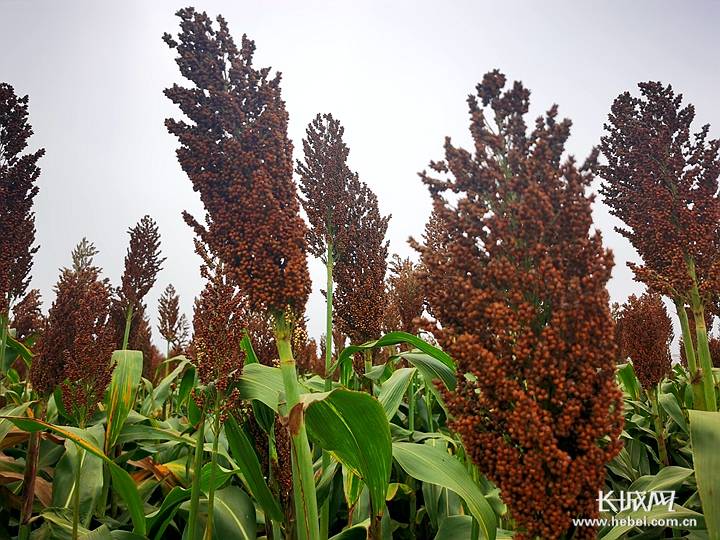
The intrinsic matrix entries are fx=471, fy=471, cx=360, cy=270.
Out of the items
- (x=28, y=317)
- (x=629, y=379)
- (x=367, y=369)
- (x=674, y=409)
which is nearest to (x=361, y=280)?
(x=367, y=369)

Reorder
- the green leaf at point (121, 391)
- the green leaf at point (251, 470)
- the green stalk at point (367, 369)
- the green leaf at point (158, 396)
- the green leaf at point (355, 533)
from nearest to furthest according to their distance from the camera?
the green leaf at point (251, 470)
the green leaf at point (355, 533)
the green leaf at point (121, 391)
the green stalk at point (367, 369)
the green leaf at point (158, 396)

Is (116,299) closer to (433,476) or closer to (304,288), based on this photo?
(304,288)

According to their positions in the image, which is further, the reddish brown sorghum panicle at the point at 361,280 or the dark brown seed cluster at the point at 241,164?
the reddish brown sorghum panicle at the point at 361,280

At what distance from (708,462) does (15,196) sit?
4.97 metres

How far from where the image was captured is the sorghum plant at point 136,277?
5582 millimetres

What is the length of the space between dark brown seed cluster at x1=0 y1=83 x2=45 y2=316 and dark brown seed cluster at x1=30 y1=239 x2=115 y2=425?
27.9 inches

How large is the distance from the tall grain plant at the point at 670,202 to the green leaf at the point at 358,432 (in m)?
2.12

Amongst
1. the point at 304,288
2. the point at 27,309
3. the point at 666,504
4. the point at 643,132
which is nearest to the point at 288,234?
the point at 304,288

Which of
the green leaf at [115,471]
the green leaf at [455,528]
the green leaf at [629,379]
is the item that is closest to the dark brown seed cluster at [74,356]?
the green leaf at [115,471]

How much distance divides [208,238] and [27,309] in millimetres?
4208

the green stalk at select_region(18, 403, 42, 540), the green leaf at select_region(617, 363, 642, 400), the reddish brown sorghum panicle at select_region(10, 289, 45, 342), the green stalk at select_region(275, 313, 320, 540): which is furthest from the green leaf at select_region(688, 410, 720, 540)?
the reddish brown sorghum panicle at select_region(10, 289, 45, 342)

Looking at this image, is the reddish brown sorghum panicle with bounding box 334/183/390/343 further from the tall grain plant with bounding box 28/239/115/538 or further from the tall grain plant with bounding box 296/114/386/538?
the tall grain plant with bounding box 28/239/115/538

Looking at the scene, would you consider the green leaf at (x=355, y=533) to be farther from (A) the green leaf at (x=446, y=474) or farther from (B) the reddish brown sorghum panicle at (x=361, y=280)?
(B) the reddish brown sorghum panicle at (x=361, y=280)

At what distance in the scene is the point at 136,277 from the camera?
565cm
